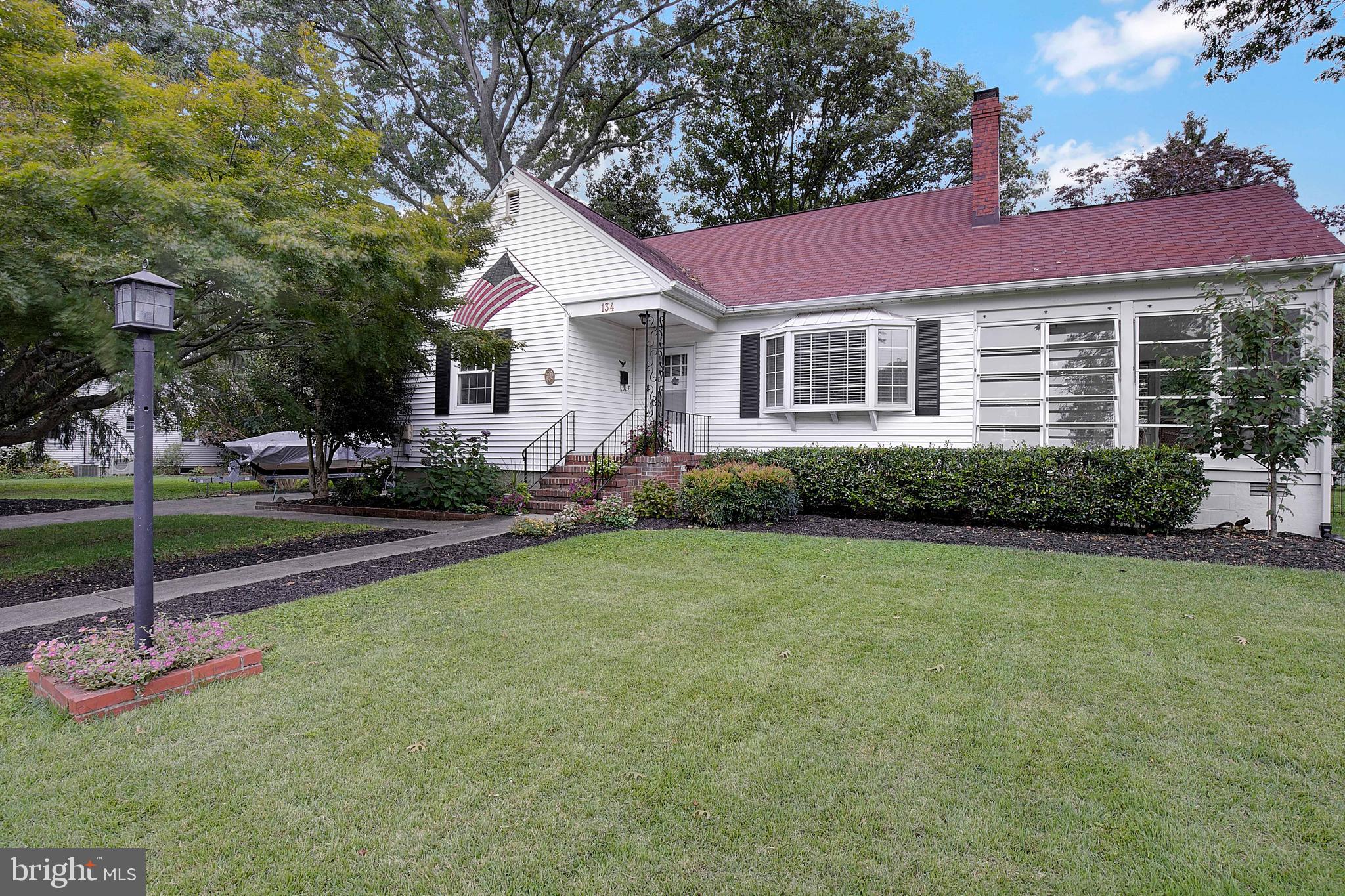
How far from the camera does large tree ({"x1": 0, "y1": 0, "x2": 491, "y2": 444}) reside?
16.0 feet

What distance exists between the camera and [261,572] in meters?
6.26

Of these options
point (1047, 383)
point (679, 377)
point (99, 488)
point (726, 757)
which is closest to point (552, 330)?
point (679, 377)

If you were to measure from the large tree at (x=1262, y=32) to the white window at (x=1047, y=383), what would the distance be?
4.01 meters

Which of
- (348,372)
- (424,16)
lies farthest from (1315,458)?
(424,16)

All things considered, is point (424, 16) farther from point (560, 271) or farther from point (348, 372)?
point (348, 372)

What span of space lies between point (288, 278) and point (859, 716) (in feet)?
20.9

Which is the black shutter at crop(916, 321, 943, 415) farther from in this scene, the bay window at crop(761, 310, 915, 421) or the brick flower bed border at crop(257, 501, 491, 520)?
the brick flower bed border at crop(257, 501, 491, 520)

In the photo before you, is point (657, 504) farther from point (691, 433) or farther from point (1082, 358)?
point (1082, 358)

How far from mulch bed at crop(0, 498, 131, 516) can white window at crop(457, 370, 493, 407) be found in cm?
749

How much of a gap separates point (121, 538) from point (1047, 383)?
13792 mm

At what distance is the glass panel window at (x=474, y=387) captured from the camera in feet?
41.4

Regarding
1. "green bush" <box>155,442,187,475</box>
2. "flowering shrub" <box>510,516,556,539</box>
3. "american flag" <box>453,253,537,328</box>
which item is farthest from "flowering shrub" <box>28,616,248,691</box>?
"green bush" <box>155,442,187,475</box>

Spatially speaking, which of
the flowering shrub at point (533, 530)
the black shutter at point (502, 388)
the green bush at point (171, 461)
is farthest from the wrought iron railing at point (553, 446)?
the green bush at point (171, 461)

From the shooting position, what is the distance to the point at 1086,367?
9.66 metres
